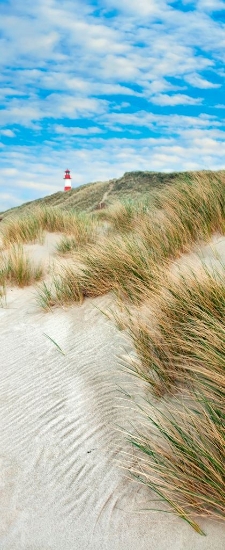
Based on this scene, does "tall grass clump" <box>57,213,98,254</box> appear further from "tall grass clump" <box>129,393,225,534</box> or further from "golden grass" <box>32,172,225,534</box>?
"tall grass clump" <box>129,393,225,534</box>

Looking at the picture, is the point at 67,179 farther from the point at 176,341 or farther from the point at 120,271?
the point at 176,341

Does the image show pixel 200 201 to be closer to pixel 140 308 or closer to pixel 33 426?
pixel 140 308

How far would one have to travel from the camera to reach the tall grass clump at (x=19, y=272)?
526 centimetres

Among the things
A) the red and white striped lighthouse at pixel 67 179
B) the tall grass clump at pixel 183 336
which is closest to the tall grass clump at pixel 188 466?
the tall grass clump at pixel 183 336

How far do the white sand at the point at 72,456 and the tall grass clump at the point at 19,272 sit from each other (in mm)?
1769

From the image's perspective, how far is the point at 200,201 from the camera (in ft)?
16.8

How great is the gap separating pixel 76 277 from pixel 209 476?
273cm

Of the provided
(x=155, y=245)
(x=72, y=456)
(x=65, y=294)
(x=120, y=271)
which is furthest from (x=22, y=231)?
(x=72, y=456)

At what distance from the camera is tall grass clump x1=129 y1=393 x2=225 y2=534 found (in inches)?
64.9

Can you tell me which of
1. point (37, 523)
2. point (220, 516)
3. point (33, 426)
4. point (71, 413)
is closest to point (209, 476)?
point (220, 516)

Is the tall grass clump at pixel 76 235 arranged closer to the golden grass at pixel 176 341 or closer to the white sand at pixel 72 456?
the golden grass at pixel 176 341

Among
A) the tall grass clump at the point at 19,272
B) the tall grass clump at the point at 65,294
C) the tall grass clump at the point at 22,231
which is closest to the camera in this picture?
the tall grass clump at the point at 65,294

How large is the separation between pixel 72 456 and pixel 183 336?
831mm

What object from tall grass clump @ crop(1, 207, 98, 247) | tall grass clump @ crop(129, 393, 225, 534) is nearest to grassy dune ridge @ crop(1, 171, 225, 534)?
tall grass clump @ crop(129, 393, 225, 534)
